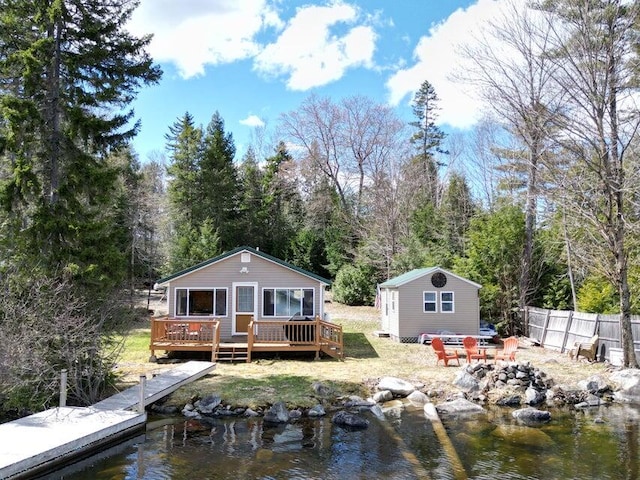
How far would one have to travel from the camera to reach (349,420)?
32.5 ft

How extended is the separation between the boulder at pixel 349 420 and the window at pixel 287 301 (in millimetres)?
7214

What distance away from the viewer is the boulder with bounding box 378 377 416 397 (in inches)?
469

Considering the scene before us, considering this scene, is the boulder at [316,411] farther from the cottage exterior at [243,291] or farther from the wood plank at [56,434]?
the cottage exterior at [243,291]

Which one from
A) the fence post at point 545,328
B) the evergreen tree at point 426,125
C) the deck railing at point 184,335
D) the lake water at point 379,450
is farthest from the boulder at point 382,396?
the evergreen tree at point 426,125

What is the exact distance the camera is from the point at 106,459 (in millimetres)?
7961

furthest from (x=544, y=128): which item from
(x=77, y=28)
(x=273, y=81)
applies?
(x=273, y=81)

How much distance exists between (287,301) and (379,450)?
926cm

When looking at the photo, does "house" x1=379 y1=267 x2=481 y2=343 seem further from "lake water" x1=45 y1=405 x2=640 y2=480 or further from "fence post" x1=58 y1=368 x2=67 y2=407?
"fence post" x1=58 y1=368 x2=67 y2=407

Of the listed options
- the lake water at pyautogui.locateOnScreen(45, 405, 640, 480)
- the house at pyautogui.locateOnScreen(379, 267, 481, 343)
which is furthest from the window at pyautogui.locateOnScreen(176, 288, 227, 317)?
the lake water at pyautogui.locateOnScreen(45, 405, 640, 480)

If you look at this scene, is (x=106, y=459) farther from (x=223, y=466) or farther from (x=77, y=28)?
(x=77, y=28)

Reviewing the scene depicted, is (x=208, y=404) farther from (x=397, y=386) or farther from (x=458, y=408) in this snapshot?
(x=458, y=408)

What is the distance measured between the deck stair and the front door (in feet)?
4.49

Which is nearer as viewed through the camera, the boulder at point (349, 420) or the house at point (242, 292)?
the boulder at point (349, 420)

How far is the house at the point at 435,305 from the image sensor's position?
19.4m
